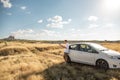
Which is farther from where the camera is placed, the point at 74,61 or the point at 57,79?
the point at 74,61

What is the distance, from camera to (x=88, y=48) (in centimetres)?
1357

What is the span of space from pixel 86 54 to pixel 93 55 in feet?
1.96

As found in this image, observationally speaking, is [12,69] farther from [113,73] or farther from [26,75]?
[113,73]

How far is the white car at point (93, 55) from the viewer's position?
477 inches

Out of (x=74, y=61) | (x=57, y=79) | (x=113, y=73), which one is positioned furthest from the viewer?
(x=74, y=61)

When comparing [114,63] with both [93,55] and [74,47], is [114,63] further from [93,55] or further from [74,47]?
[74,47]

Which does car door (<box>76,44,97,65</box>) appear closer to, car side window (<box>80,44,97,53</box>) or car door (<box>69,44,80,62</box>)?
car side window (<box>80,44,97,53</box>)

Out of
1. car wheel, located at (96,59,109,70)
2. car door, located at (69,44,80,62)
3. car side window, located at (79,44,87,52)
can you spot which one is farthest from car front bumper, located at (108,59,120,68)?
car door, located at (69,44,80,62)

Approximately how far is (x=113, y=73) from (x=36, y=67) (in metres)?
5.07

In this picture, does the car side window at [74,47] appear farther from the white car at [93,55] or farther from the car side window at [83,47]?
the car side window at [83,47]

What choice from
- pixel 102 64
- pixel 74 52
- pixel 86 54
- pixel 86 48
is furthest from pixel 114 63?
pixel 74 52

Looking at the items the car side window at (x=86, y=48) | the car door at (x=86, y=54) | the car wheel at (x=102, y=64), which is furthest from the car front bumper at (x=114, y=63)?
the car side window at (x=86, y=48)

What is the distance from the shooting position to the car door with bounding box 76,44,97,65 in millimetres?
13123

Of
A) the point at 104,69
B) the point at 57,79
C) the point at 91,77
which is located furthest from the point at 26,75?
the point at 104,69
